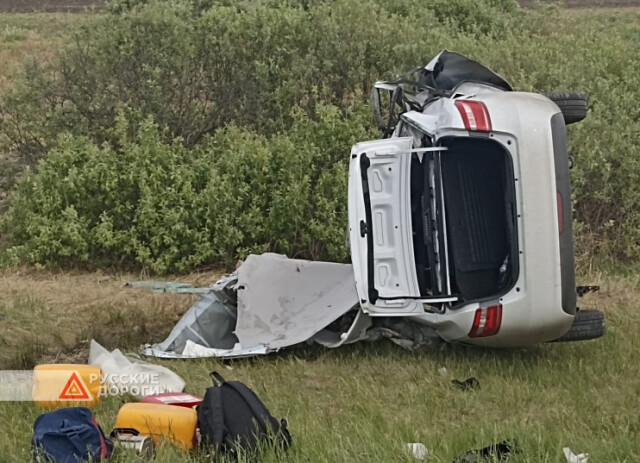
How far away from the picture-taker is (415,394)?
17.8 ft

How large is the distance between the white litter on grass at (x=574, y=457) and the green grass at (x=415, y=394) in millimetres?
46

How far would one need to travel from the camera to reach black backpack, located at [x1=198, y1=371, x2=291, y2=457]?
4340 millimetres

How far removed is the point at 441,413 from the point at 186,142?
7.10 metres

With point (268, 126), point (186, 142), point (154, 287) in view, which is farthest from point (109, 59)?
point (154, 287)

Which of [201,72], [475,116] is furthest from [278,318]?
[201,72]

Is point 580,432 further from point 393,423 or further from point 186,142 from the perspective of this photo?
point 186,142

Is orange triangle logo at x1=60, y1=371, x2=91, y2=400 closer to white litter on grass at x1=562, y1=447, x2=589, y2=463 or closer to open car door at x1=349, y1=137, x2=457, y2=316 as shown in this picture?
open car door at x1=349, y1=137, x2=457, y2=316

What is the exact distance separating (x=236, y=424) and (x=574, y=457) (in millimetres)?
1661

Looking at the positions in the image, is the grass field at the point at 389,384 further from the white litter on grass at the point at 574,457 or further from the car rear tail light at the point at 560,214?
the car rear tail light at the point at 560,214

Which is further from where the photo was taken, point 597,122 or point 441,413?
point 597,122

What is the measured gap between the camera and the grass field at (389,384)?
176 inches

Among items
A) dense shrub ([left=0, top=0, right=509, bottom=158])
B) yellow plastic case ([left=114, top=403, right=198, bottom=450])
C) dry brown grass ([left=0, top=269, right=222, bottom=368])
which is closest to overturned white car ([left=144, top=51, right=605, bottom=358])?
dry brown grass ([left=0, top=269, right=222, bottom=368])

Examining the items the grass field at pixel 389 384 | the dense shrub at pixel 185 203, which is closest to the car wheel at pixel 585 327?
the grass field at pixel 389 384

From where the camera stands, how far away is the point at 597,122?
9930mm
